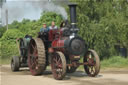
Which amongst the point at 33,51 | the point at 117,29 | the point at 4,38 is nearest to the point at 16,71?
the point at 33,51


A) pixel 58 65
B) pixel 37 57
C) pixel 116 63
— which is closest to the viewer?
pixel 58 65

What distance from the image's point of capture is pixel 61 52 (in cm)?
1042

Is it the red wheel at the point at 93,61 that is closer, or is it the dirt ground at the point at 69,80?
the dirt ground at the point at 69,80

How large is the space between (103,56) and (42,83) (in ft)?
34.8

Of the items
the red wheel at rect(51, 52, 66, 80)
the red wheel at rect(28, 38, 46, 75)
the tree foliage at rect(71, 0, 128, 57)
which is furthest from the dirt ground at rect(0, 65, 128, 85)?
the tree foliage at rect(71, 0, 128, 57)

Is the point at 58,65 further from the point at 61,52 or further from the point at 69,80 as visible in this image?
the point at 69,80

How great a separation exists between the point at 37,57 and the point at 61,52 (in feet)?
5.27

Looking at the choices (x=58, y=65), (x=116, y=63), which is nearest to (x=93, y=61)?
(x=58, y=65)

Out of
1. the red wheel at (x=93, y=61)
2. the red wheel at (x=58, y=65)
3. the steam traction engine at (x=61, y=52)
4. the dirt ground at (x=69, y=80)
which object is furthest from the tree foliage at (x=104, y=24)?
the red wheel at (x=58, y=65)

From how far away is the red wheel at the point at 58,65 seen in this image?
9719 millimetres

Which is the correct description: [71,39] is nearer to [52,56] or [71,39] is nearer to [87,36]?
[52,56]

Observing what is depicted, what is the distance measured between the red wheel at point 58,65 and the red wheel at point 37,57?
20.7 inches

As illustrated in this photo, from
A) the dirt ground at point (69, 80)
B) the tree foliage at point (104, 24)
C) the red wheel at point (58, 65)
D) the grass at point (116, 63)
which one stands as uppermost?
the tree foliage at point (104, 24)

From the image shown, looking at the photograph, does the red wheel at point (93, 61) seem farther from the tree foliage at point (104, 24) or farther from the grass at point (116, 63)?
the tree foliage at point (104, 24)
